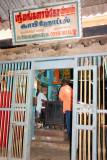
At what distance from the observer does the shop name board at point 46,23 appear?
4.68 m

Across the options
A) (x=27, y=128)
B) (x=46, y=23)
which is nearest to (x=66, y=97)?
(x=27, y=128)

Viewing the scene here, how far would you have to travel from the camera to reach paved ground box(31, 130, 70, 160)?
517 cm

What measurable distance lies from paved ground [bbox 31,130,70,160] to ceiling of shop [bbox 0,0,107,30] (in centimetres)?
451

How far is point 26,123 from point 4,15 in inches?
152

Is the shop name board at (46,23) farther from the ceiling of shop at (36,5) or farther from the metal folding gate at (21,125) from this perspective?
the metal folding gate at (21,125)

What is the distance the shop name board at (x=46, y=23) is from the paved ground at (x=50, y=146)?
374 centimetres

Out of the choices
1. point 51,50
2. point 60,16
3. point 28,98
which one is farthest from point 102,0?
point 28,98

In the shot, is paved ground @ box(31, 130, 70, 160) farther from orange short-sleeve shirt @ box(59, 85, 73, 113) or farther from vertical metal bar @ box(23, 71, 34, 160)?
orange short-sleeve shirt @ box(59, 85, 73, 113)

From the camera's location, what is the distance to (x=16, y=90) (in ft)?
17.4

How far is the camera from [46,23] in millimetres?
4945

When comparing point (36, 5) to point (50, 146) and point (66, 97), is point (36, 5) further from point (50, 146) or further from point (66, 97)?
point (50, 146)

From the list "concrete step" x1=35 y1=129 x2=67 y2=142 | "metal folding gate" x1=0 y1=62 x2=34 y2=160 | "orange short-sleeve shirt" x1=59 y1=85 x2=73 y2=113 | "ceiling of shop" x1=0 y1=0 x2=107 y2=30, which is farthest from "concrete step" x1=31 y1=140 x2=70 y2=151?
"ceiling of shop" x1=0 y1=0 x2=107 y2=30

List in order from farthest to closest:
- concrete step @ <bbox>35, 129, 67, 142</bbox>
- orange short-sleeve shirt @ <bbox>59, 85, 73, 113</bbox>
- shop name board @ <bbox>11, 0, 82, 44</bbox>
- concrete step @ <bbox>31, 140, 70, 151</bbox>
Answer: orange short-sleeve shirt @ <bbox>59, 85, 73, 113</bbox>, concrete step @ <bbox>35, 129, 67, 142</bbox>, concrete step @ <bbox>31, 140, 70, 151</bbox>, shop name board @ <bbox>11, 0, 82, 44</bbox>

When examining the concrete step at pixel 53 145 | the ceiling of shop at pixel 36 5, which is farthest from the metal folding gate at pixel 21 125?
the ceiling of shop at pixel 36 5
